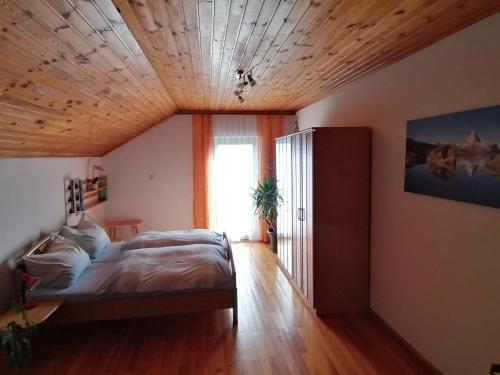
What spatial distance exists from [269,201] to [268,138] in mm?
1237

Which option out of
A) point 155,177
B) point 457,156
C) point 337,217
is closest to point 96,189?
point 155,177

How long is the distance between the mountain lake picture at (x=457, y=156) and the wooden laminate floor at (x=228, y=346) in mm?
1445

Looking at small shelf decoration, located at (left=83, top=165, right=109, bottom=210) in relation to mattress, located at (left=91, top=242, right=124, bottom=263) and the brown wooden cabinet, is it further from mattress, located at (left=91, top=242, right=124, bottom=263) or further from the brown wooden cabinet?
the brown wooden cabinet

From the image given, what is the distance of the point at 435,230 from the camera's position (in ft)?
7.73

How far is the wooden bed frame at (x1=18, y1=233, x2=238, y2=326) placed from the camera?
2.82 metres

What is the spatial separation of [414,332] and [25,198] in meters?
Answer: 3.80

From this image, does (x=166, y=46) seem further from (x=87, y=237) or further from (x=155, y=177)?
(x=155, y=177)

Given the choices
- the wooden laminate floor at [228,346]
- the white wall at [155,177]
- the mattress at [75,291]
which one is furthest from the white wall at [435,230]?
the white wall at [155,177]

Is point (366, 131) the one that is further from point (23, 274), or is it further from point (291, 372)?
point (23, 274)

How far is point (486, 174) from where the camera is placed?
6.12 ft

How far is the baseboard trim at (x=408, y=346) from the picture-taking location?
242cm

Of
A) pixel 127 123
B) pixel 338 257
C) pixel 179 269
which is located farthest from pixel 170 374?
pixel 127 123

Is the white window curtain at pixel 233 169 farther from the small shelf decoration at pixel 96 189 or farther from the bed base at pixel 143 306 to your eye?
the bed base at pixel 143 306

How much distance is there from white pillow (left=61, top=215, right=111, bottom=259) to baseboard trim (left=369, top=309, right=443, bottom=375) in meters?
3.18
